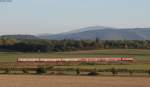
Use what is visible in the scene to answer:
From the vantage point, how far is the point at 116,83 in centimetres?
2891

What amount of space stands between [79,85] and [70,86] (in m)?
0.67

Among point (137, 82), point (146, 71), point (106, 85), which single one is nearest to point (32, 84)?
point (106, 85)

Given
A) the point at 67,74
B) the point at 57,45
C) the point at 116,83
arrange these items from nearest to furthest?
the point at 116,83
the point at 67,74
the point at 57,45

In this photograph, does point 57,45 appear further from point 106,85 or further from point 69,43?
point 106,85

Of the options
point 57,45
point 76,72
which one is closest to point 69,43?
point 57,45

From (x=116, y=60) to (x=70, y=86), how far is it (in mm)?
26529

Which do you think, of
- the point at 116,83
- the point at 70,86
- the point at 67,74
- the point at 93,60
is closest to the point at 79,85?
the point at 70,86

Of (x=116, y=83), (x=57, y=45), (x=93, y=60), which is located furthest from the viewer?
(x=57, y=45)

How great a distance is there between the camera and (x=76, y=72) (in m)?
37.1

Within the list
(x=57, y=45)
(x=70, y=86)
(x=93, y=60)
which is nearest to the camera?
(x=70, y=86)

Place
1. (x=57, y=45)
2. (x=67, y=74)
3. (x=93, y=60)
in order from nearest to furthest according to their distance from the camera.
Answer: (x=67, y=74), (x=93, y=60), (x=57, y=45)

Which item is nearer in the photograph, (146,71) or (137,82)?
(137,82)

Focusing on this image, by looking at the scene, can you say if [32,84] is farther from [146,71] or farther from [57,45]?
[57,45]

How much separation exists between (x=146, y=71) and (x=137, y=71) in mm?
728
